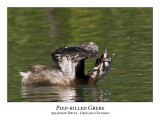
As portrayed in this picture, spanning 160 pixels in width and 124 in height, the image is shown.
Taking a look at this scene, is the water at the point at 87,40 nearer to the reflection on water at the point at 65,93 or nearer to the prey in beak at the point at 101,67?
the reflection on water at the point at 65,93

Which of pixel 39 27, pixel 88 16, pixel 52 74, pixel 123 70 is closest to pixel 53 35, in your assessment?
pixel 39 27

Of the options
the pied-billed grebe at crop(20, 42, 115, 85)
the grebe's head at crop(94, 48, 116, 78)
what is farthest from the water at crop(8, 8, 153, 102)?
the grebe's head at crop(94, 48, 116, 78)

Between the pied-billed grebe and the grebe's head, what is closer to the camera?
the pied-billed grebe

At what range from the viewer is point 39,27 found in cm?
2131

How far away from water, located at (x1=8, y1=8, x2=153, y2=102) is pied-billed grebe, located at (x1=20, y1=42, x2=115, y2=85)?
0.17 m

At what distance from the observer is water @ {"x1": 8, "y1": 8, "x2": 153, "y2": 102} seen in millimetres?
12797

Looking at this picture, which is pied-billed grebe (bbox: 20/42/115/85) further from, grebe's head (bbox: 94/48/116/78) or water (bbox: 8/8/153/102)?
water (bbox: 8/8/153/102)

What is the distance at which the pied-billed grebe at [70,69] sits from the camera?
12.7m

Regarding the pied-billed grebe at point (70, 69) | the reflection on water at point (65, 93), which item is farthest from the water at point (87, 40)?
the pied-billed grebe at point (70, 69)

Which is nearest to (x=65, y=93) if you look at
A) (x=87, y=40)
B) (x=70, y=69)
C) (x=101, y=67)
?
(x=70, y=69)

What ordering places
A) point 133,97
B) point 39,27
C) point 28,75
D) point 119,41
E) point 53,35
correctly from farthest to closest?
point 39,27, point 53,35, point 119,41, point 28,75, point 133,97

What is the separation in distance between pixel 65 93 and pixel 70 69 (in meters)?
0.54
